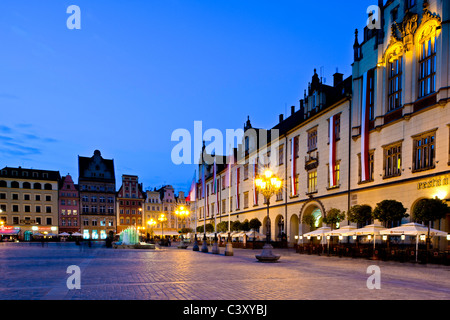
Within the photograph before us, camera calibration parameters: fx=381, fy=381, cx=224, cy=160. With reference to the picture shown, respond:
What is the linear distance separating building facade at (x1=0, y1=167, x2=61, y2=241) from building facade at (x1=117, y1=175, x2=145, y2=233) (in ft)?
52.3

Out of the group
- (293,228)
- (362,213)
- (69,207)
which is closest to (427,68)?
(362,213)

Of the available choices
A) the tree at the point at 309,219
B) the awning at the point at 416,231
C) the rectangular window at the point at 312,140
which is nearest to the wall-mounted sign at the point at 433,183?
the awning at the point at 416,231

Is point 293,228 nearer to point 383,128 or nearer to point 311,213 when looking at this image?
point 311,213

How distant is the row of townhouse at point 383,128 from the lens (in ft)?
80.1

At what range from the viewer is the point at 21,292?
10.3 metres

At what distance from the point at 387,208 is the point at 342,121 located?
1200cm

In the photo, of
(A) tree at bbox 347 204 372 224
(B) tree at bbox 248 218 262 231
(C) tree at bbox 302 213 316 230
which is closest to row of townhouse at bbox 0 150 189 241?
(B) tree at bbox 248 218 262 231

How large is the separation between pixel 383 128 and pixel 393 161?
2806 millimetres

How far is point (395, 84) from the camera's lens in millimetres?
28938

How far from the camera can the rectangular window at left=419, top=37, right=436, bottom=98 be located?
2512cm

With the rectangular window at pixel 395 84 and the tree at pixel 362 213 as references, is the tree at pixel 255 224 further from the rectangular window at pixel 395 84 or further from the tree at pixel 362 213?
the rectangular window at pixel 395 84

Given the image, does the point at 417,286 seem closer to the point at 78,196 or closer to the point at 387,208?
the point at 387,208
